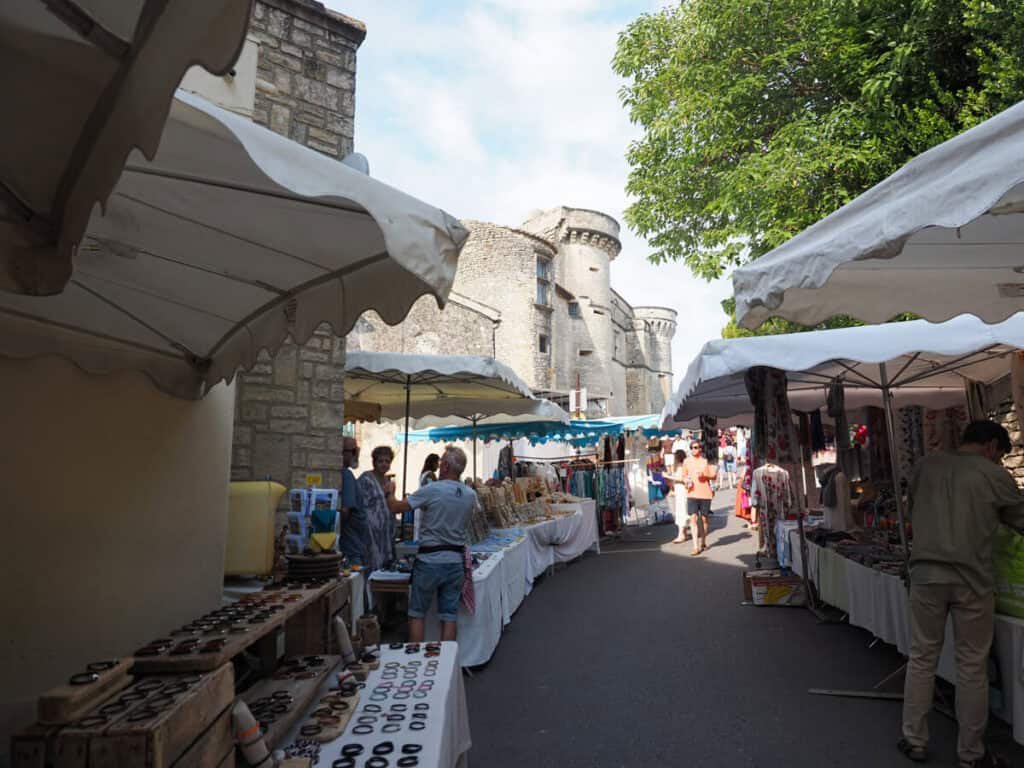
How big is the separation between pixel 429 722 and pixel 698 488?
9.25 metres

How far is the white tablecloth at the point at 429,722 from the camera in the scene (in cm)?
234

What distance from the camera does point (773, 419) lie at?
6.66 metres

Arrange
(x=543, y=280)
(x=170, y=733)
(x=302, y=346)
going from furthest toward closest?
1. (x=543, y=280)
2. (x=302, y=346)
3. (x=170, y=733)

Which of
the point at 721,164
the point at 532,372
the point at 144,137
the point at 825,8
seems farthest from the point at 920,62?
the point at 532,372

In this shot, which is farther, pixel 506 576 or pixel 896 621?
pixel 506 576

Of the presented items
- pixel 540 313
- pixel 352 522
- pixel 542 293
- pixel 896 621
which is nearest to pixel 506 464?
pixel 352 522

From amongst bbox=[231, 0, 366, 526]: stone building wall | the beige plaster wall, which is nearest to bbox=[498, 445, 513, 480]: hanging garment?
bbox=[231, 0, 366, 526]: stone building wall

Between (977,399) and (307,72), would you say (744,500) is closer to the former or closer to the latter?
(977,399)

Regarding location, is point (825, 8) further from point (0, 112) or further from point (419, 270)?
point (0, 112)

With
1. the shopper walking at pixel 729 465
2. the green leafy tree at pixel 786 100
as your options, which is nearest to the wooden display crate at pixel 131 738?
the green leafy tree at pixel 786 100

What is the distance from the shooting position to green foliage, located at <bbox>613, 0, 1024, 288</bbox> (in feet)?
25.7

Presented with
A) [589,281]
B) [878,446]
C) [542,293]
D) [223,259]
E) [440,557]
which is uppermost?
[589,281]

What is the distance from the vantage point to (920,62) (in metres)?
8.10

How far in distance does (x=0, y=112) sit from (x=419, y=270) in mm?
987
